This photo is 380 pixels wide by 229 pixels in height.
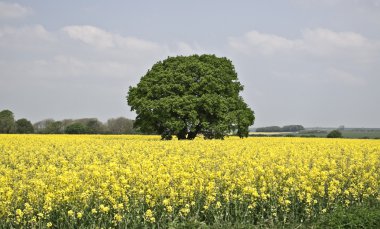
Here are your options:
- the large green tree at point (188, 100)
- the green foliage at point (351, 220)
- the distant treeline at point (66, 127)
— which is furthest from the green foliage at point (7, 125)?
the green foliage at point (351, 220)

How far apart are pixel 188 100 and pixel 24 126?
45.9 metres

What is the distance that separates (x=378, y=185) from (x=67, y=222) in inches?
368

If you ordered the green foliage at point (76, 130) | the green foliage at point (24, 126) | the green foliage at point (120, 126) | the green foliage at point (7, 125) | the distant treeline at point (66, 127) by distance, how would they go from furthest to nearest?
1. the green foliage at point (120, 126)
2. the green foliage at point (24, 126)
3. the green foliage at point (7, 125)
4. the distant treeline at point (66, 127)
5. the green foliage at point (76, 130)

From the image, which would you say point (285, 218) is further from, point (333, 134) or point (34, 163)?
point (333, 134)

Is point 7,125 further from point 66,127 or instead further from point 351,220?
point 351,220

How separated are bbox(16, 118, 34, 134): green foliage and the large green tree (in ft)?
124

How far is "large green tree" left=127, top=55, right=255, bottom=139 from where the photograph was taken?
124 ft

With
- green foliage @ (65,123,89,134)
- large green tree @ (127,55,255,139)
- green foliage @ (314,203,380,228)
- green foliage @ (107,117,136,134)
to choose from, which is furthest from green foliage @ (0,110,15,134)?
green foliage @ (314,203,380,228)

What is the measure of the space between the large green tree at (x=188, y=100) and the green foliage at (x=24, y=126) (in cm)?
3787

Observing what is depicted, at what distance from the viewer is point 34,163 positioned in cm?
1802

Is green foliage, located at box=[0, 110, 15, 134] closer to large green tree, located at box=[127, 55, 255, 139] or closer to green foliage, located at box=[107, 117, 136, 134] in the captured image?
green foliage, located at box=[107, 117, 136, 134]

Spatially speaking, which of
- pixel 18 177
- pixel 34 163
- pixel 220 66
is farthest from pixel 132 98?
pixel 18 177

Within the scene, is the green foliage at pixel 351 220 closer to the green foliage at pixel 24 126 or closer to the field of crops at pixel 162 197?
the field of crops at pixel 162 197

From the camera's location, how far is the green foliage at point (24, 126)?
2876 inches
